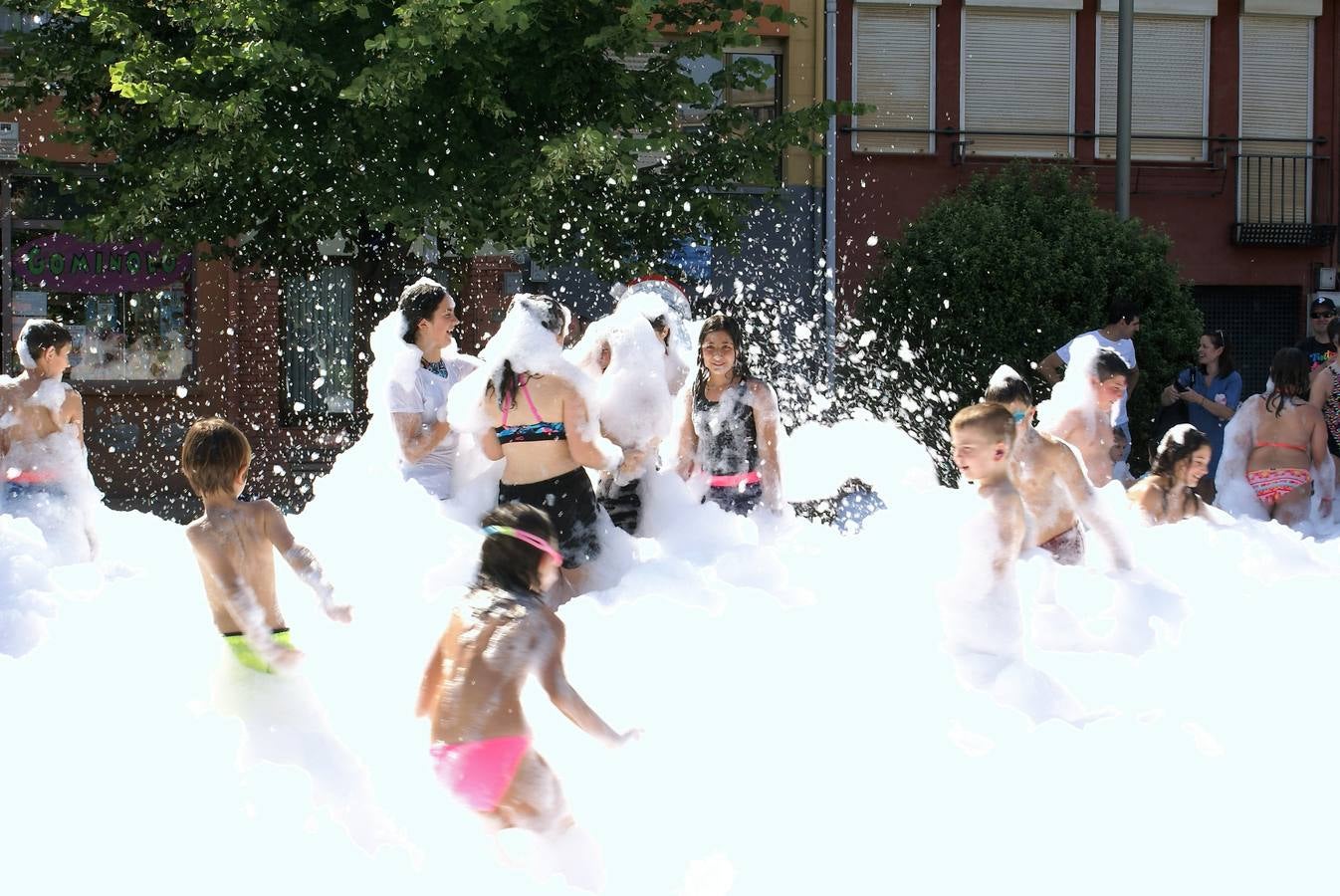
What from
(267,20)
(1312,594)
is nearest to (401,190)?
(267,20)

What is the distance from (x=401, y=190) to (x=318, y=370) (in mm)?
6626

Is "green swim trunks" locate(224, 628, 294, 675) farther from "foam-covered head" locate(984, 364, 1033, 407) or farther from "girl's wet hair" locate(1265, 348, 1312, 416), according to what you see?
"girl's wet hair" locate(1265, 348, 1312, 416)

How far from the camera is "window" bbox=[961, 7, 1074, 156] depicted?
840 inches

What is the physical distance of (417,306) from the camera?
734cm

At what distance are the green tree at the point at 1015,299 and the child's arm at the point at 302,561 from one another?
11.5 metres

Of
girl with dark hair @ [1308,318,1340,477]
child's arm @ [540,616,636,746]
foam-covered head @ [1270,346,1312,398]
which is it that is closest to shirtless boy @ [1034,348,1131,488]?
foam-covered head @ [1270,346,1312,398]

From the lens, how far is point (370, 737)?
239 inches

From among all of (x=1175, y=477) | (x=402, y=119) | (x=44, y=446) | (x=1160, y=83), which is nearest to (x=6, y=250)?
(x=402, y=119)

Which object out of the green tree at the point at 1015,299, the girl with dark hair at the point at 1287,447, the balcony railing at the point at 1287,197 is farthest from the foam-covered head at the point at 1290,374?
the balcony railing at the point at 1287,197

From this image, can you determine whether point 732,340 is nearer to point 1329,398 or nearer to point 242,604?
point 242,604

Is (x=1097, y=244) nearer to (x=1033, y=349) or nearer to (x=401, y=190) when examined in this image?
(x=1033, y=349)

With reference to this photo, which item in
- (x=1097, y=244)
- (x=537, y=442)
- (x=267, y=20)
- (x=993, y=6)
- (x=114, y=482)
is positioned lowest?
(x=114, y=482)

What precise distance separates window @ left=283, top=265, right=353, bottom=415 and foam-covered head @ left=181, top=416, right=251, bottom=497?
14241 mm

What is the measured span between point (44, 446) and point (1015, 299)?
10.4 meters
